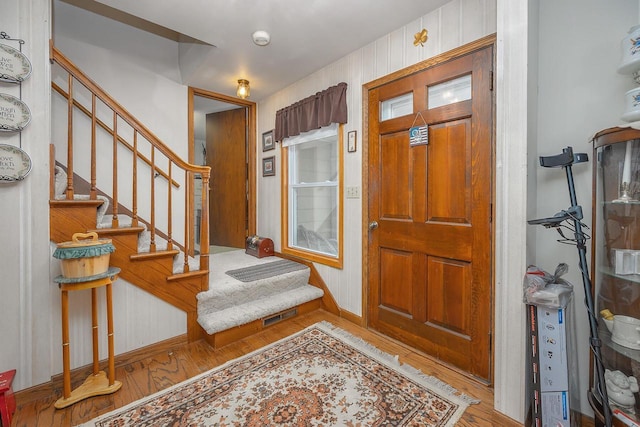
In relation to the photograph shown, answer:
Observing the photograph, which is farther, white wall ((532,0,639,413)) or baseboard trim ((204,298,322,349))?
baseboard trim ((204,298,322,349))

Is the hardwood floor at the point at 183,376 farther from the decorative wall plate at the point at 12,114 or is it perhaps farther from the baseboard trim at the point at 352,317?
the decorative wall plate at the point at 12,114

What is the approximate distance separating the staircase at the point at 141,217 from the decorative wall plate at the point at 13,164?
167 mm

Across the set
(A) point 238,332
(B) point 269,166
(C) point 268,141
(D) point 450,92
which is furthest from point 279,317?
(D) point 450,92

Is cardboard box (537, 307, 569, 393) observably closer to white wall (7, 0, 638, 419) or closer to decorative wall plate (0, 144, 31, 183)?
white wall (7, 0, 638, 419)

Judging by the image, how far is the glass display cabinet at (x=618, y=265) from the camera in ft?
3.72

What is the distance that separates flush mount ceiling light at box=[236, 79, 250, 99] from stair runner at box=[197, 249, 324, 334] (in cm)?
192

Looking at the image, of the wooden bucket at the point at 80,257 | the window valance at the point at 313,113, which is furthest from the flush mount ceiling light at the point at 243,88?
the wooden bucket at the point at 80,257

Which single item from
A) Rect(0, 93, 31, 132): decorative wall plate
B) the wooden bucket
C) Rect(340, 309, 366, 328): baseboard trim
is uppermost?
Rect(0, 93, 31, 132): decorative wall plate

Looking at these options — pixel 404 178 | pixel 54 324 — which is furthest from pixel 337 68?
pixel 54 324

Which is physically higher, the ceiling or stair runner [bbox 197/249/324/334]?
the ceiling

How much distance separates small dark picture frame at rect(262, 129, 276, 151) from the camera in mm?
3520

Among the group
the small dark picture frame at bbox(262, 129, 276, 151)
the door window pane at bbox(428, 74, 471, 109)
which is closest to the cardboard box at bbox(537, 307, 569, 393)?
the door window pane at bbox(428, 74, 471, 109)

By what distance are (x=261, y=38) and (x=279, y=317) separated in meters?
2.46

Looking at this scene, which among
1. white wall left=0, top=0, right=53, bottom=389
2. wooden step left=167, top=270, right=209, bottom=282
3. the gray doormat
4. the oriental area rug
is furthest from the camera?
the gray doormat
